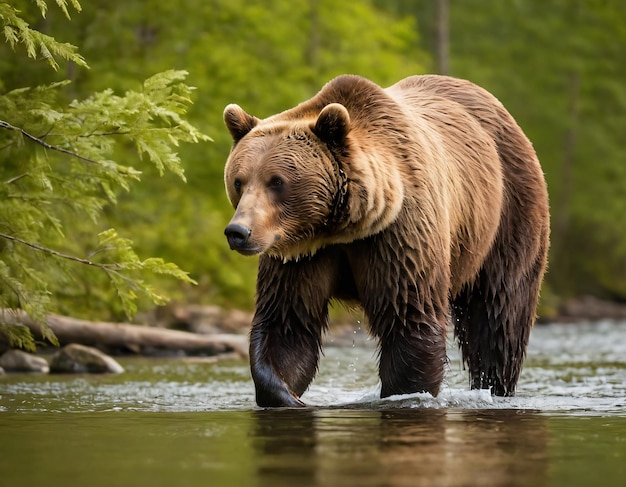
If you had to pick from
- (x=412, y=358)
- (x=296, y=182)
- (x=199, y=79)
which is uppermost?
(x=199, y=79)

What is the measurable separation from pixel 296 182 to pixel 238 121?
675mm

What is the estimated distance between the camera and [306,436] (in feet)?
17.7

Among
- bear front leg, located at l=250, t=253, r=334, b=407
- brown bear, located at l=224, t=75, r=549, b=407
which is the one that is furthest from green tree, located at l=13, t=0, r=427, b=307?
bear front leg, located at l=250, t=253, r=334, b=407

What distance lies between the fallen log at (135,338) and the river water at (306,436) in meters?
1.91

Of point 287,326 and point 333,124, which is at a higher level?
point 333,124

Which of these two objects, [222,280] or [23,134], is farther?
[222,280]

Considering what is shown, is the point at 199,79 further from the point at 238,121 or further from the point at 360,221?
the point at 360,221

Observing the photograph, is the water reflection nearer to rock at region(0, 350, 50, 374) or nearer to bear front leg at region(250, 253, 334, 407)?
bear front leg at region(250, 253, 334, 407)

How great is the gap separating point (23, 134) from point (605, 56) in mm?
27522

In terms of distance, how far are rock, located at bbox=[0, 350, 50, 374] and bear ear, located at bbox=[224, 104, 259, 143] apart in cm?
434

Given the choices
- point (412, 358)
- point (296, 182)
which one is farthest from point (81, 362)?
point (296, 182)

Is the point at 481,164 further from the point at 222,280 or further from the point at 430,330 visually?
the point at 222,280

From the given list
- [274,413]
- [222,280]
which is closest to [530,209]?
[274,413]

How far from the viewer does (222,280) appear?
18203 millimetres
